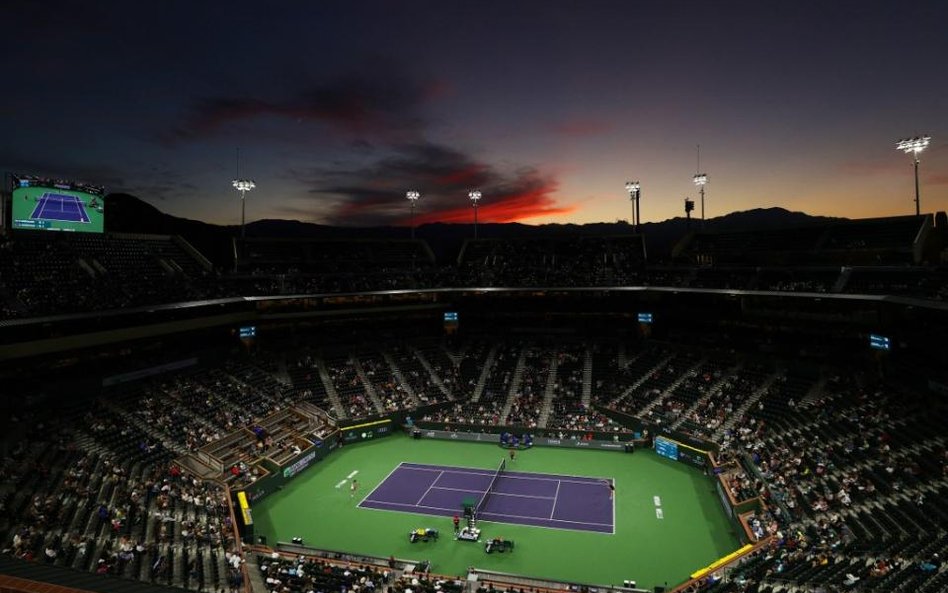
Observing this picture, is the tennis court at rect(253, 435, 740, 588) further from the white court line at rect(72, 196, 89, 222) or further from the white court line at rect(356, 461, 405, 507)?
the white court line at rect(72, 196, 89, 222)

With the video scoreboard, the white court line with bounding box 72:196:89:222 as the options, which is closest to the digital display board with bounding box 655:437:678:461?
the video scoreboard

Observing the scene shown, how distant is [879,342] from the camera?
3491 cm

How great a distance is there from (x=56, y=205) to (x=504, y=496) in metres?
35.7

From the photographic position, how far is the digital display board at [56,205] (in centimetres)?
3681

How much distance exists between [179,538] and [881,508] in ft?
98.1

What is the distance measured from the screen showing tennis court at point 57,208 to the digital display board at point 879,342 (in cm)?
5351

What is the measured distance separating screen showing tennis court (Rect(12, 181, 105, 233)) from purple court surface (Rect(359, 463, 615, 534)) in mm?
28587

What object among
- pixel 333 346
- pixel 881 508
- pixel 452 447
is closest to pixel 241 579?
pixel 452 447

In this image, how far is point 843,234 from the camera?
144 ft

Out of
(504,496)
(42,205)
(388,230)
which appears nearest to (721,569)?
(504,496)

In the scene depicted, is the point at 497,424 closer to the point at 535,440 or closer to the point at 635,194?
the point at 535,440

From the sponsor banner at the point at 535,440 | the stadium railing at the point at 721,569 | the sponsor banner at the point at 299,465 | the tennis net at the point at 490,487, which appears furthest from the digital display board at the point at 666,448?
the sponsor banner at the point at 299,465

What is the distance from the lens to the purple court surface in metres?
29.4

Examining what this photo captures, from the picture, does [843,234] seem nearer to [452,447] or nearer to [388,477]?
[452,447]
